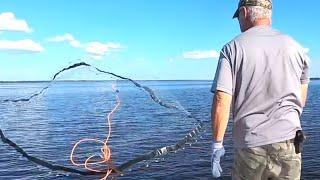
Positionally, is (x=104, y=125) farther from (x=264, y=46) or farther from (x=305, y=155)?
(x=264, y=46)

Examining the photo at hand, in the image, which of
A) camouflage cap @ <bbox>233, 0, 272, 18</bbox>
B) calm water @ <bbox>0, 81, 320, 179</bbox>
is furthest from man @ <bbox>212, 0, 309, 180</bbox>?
calm water @ <bbox>0, 81, 320, 179</bbox>

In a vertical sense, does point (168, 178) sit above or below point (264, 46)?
below

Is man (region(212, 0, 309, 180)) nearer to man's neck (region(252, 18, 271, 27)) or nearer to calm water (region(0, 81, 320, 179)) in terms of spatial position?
man's neck (region(252, 18, 271, 27))

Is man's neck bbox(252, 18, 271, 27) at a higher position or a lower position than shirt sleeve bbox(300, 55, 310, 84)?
higher

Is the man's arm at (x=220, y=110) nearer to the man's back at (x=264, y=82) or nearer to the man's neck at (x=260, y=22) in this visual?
the man's back at (x=264, y=82)

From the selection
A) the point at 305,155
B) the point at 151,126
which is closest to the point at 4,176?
the point at 305,155

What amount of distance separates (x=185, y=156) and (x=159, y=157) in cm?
121

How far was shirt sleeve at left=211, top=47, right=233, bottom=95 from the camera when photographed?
16.8ft

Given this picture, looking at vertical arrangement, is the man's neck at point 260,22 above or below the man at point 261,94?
above

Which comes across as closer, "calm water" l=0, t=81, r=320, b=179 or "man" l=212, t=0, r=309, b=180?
"man" l=212, t=0, r=309, b=180

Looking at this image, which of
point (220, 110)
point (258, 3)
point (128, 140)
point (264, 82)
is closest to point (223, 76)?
point (220, 110)

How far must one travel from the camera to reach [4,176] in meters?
17.1

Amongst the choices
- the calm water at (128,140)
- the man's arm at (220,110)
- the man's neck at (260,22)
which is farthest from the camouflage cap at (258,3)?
the calm water at (128,140)

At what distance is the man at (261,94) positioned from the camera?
521 centimetres
